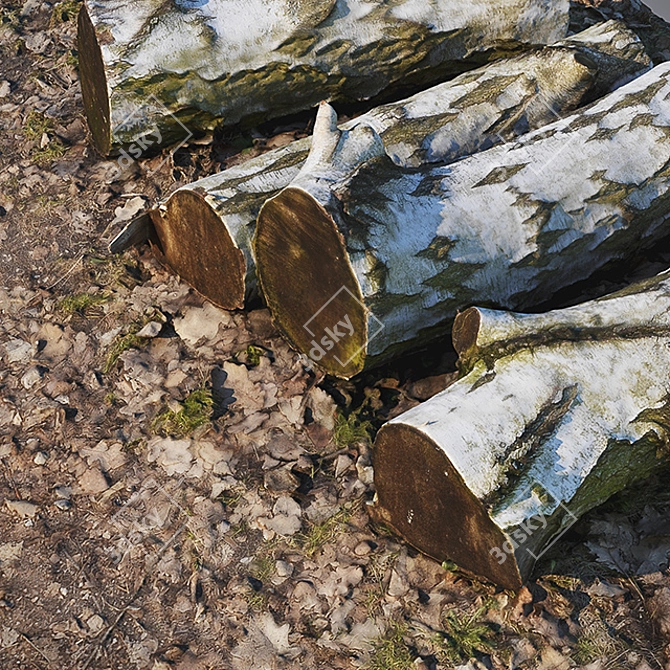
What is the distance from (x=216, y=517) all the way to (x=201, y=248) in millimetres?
1174

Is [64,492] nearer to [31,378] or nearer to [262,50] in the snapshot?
[31,378]

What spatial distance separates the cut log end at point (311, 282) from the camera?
3.26m

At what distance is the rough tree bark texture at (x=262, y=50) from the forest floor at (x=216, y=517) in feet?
2.19

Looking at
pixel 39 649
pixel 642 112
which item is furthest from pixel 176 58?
pixel 39 649

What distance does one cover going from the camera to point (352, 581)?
10.3ft

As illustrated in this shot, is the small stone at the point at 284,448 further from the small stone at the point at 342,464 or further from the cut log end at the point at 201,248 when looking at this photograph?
the cut log end at the point at 201,248

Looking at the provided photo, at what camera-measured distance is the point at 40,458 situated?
3.56m

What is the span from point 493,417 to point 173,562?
124cm

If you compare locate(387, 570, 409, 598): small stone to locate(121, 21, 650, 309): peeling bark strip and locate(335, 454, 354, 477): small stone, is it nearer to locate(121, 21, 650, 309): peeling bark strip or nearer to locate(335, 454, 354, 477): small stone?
locate(335, 454, 354, 477): small stone

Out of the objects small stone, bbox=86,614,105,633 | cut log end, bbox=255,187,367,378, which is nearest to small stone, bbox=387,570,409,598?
cut log end, bbox=255,187,367,378

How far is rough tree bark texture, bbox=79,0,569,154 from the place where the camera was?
14.1 feet

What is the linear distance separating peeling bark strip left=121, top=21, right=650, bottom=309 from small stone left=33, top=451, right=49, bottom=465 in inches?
37.6

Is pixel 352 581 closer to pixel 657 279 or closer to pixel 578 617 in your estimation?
pixel 578 617

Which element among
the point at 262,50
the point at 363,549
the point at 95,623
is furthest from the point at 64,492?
the point at 262,50
